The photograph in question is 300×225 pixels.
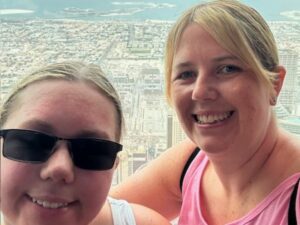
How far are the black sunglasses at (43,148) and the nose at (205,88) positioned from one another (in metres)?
0.37

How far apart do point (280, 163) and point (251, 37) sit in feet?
1.08

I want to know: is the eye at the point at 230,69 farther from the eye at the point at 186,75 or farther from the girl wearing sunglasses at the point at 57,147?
the girl wearing sunglasses at the point at 57,147

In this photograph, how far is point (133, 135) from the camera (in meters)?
1.72

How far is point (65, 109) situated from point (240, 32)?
1.66 feet

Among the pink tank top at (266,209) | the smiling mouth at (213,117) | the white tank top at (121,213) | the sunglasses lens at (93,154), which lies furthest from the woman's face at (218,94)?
the sunglasses lens at (93,154)

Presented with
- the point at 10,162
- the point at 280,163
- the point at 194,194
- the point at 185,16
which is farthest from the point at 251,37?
the point at 10,162

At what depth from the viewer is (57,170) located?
850mm

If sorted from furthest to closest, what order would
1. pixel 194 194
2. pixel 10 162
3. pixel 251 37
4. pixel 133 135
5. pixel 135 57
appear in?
pixel 135 57 < pixel 133 135 < pixel 194 194 < pixel 251 37 < pixel 10 162

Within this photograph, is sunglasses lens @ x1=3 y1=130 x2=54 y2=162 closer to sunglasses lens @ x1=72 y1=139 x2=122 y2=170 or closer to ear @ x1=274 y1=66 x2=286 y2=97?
sunglasses lens @ x1=72 y1=139 x2=122 y2=170

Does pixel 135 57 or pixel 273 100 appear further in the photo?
pixel 135 57

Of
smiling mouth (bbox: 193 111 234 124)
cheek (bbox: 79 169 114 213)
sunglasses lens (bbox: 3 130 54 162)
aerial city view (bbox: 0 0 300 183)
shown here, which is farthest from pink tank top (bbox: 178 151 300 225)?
sunglasses lens (bbox: 3 130 54 162)

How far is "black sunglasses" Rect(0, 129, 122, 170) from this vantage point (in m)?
0.86

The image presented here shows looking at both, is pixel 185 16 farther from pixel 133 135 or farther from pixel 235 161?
pixel 133 135

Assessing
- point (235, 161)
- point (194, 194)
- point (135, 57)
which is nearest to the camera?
point (235, 161)
